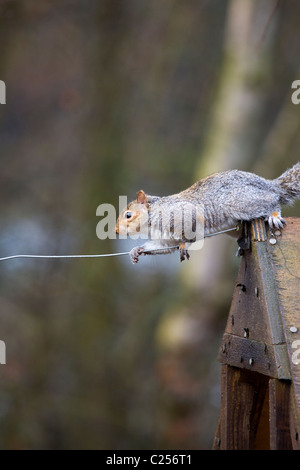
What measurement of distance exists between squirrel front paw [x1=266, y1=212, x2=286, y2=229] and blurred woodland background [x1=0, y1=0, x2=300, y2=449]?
5.98ft

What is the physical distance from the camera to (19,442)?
379cm

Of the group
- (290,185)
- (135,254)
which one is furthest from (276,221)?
(135,254)

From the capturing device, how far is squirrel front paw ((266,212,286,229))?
150 cm

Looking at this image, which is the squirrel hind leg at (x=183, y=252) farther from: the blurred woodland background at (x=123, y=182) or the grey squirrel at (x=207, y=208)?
the blurred woodland background at (x=123, y=182)

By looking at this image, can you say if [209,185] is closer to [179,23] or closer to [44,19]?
[179,23]

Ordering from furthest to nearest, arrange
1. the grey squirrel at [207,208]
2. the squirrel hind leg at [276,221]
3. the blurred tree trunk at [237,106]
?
the blurred tree trunk at [237,106] < the grey squirrel at [207,208] < the squirrel hind leg at [276,221]

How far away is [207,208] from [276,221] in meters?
0.27

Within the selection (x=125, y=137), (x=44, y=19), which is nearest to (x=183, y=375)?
(x=125, y=137)

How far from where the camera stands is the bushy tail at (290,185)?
1.72 meters

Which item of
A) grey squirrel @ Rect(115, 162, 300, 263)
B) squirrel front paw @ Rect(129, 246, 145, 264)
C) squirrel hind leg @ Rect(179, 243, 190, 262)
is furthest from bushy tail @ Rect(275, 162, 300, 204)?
squirrel front paw @ Rect(129, 246, 145, 264)

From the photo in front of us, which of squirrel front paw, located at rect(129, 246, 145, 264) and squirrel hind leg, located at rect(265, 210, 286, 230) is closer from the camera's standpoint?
squirrel hind leg, located at rect(265, 210, 286, 230)

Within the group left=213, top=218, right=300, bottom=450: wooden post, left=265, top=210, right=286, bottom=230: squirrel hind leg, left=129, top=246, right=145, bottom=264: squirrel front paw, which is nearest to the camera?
left=213, top=218, right=300, bottom=450: wooden post

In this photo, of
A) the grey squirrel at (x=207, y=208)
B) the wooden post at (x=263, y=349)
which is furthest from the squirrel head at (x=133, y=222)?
the wooden post at (x=263, y=349)

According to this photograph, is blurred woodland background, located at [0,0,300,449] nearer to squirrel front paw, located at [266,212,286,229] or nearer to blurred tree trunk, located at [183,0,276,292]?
blurred tree trunk, located at [183,0,276,292]
